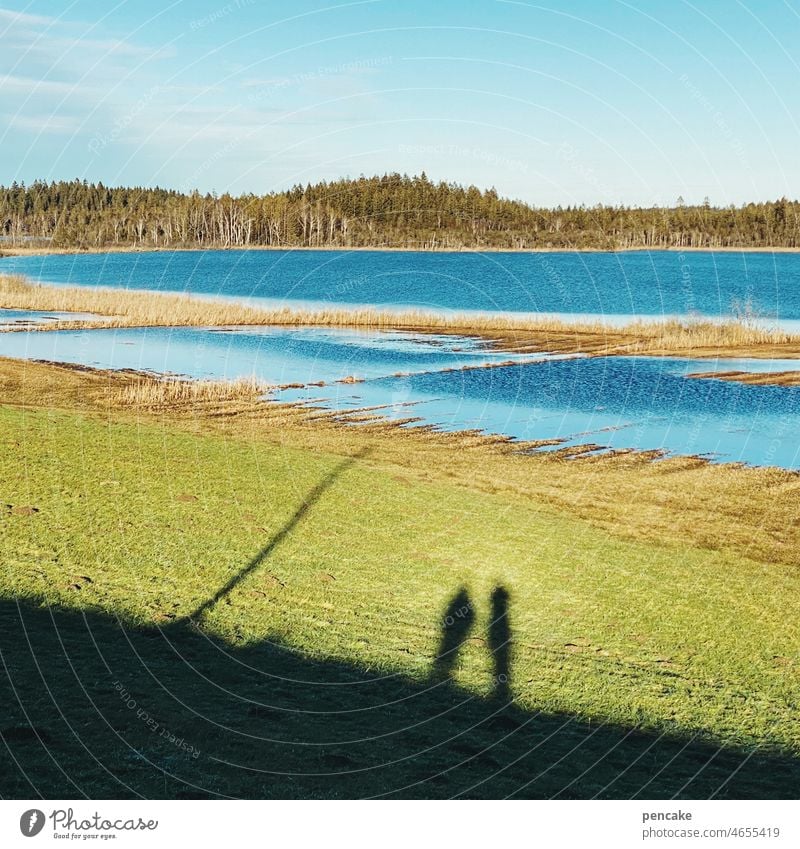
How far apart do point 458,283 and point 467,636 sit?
90.5 meters

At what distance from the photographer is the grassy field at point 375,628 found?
8.05m

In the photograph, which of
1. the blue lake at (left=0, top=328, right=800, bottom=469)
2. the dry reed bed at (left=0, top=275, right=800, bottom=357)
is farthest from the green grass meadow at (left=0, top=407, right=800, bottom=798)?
the dry reed bed at (left=0, top=275, right=800, bottom=357)

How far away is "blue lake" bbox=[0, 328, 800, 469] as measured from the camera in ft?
94.3

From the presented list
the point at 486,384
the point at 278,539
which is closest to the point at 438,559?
the point at 278,539

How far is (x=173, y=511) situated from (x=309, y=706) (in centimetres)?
663

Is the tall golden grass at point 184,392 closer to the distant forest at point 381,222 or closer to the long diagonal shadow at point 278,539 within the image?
the long diagonal shadow at point 278,539

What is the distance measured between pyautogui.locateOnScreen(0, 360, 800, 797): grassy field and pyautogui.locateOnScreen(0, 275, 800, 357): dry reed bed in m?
30.0

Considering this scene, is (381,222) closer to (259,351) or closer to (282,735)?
(259,351)

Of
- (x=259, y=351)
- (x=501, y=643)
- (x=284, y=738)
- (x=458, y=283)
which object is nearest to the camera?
(x=284, y=738)

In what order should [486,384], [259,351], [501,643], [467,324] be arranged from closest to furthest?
[501,643] < [486,384] < [259,351] < [467,324]

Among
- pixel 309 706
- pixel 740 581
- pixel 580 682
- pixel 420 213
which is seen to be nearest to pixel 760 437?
pixel 740 581

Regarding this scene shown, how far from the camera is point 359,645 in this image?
10.9 metres

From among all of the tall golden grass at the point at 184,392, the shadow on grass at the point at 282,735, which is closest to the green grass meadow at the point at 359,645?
the shadow on grass at the point at 282,735

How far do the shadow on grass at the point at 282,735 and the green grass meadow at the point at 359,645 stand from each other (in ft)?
0.08
